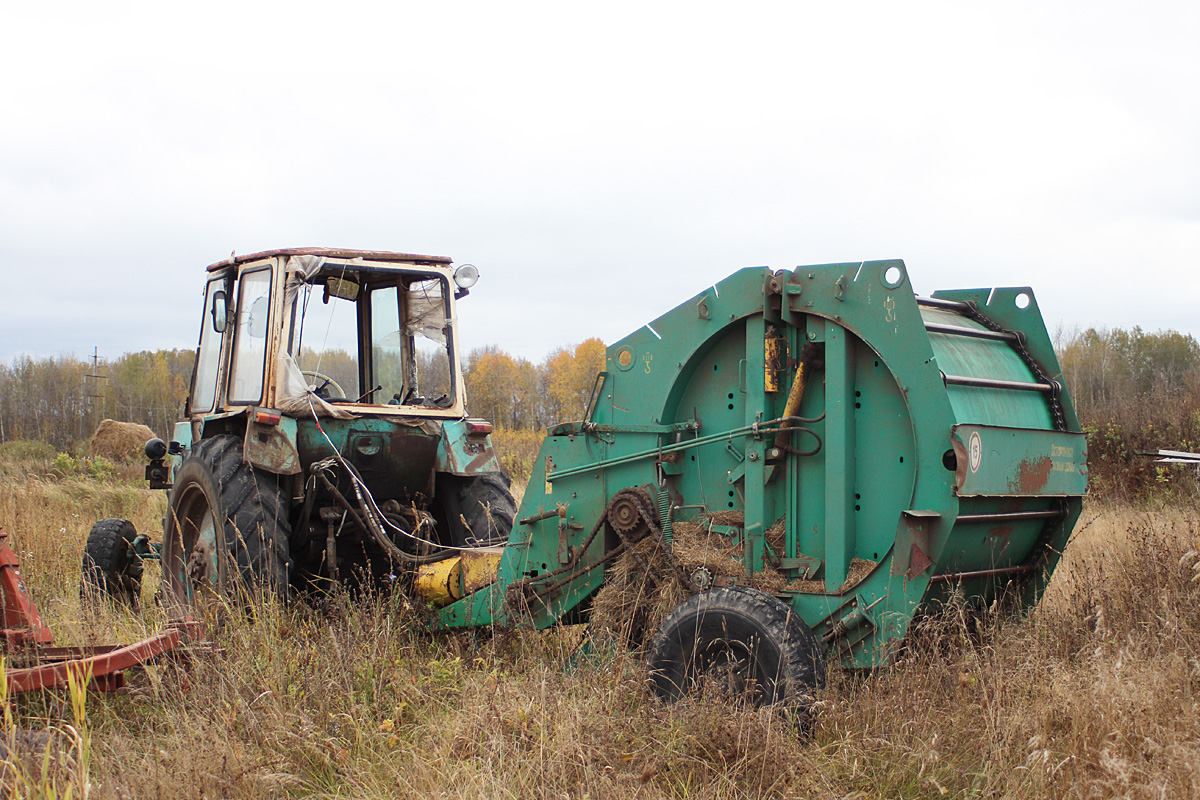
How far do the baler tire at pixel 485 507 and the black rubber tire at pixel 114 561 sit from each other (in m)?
2.60

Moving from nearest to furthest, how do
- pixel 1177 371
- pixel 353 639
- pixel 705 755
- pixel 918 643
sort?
pixel 705 755 < pixel 918 643 < pixel 353 639 < pixel 1177 371

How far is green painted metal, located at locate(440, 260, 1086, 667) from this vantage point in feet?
12.8

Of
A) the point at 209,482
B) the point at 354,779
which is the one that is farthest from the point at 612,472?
the point at 209,482

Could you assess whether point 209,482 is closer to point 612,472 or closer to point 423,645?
point 423,645

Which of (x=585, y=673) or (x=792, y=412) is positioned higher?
(x=792, y=412)

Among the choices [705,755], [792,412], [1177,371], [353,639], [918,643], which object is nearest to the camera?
[705,755]

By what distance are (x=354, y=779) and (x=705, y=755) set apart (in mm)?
1267

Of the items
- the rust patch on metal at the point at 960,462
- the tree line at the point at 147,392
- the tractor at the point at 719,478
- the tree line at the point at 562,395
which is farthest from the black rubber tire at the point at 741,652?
the tree line at the point at 147,392

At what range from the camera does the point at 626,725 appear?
3746mm

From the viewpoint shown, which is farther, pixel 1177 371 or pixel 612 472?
pixel 1177 371

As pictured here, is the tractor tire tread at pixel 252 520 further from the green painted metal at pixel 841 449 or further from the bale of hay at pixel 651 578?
the bale of hay at pixel 651 578

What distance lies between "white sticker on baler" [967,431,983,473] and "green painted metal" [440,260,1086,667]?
17 mm

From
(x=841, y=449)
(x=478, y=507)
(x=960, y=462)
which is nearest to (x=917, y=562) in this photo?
(x=960, y=462)

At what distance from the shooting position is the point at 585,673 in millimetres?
4375
